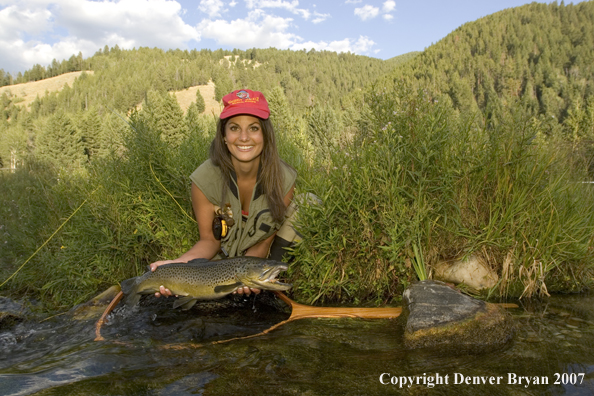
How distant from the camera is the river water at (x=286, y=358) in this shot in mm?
3002

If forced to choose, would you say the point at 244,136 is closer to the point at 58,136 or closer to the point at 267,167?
the point at 267,167

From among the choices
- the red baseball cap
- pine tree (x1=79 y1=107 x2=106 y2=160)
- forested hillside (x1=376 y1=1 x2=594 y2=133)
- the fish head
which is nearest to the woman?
the red baseball cap

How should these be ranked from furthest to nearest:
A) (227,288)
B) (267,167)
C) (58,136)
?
(58,136) < (267,167) < (227,288)

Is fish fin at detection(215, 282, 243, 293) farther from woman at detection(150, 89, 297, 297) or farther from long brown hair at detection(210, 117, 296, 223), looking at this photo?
long brown hair at detection(210, 117, 296, 223)

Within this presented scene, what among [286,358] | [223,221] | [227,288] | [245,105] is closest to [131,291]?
[227,288]

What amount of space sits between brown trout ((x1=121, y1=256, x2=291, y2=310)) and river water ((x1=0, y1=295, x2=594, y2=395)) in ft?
1.74

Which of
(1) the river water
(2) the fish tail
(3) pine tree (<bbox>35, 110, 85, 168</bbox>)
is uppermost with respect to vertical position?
(3) pine tree (<bbox>35, 110, 85, 168</bbox>)

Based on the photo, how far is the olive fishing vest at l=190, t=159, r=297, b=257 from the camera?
15.4 feet

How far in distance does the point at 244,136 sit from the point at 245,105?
35 cm

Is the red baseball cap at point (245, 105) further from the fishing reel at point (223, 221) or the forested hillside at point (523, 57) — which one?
the forested hillside at point (523, 57)

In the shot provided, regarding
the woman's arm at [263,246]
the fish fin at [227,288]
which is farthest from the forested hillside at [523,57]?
the fish fin at [227,288]

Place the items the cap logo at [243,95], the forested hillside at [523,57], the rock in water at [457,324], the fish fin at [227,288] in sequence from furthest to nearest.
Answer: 1. the forested hillside at [523,57]
2. the cap logo at [243,95]
3. the fish fin at [227,288]
4. the rock in water at [457,324]

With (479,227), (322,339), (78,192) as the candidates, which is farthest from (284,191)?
(78,192)

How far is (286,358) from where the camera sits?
349 cm
